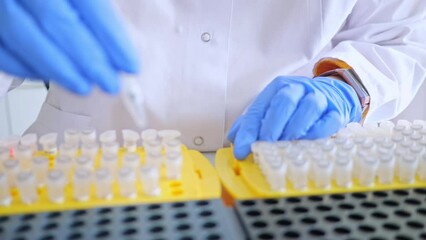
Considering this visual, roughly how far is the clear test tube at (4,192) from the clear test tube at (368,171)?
1.46ft

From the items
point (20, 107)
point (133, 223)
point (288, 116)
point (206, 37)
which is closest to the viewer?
point (133, 223)

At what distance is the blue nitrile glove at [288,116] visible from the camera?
0.73m

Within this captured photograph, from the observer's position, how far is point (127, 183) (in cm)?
57

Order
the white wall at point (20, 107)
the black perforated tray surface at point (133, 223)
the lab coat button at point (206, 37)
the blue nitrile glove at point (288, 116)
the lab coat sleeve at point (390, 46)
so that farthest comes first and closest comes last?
the white wall at point (20, 107)
the lab coat sleeve at point (390, 46)
the lab coat button at point (206, 37)
the blue nitrile glove at point (288, 116)
the black perforated tray surface at point (133, 223)

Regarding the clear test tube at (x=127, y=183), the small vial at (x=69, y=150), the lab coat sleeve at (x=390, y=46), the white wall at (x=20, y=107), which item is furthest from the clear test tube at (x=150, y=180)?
the white wall at (x=20, y=107)

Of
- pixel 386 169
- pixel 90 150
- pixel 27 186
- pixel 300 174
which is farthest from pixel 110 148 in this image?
pixel 386 169

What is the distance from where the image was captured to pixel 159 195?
1.92 ft

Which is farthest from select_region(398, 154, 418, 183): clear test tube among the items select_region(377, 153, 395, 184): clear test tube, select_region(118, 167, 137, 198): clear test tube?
select_region(118, 167, 137, 198): clear test tube

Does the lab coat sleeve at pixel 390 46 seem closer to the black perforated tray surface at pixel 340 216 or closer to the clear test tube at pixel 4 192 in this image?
the black perforated tray surface at pixel 340 216

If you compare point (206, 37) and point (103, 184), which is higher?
point (206, 37)

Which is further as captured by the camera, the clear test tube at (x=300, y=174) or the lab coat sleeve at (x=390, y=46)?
the lab coat sleeve at (x=390, y=46)

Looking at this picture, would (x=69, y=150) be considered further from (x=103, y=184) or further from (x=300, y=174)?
(x=300, y=174)

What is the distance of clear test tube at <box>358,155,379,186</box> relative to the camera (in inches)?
24.3

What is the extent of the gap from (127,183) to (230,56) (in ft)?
1.63
